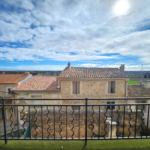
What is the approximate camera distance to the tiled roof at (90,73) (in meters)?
Result: 10.4

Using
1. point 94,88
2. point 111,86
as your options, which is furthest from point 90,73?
point 111,86

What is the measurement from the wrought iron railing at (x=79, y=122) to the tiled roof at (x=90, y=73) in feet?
16.2

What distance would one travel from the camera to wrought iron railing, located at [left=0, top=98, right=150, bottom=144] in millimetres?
2105

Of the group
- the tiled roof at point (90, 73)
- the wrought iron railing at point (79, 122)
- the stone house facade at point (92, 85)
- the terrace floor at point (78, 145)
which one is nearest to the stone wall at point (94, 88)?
the stone house facade at point (92, 85)

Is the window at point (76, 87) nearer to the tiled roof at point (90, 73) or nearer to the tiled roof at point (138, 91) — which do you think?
the tiled roof at point (90, 73)

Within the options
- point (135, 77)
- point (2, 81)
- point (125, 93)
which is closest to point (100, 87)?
point (125, 93)

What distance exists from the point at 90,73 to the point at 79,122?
8846mm

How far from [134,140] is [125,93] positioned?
9.23 m

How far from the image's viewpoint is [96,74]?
10.8 metres

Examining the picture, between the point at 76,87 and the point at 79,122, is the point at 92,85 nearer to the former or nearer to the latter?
the point at 76,87

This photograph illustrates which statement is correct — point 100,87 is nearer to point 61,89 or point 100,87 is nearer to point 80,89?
point 80,89

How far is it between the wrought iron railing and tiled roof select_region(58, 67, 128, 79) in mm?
4929

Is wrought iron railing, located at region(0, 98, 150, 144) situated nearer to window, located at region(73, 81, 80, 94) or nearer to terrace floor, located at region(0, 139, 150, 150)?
terrace floor, located at region(0, 139, 150, 150)

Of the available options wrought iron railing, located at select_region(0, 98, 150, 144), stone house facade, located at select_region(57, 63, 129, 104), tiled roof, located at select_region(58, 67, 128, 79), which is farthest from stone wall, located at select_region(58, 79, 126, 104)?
wrought iron railing, located at select_region(0, 98, 150, 144)
